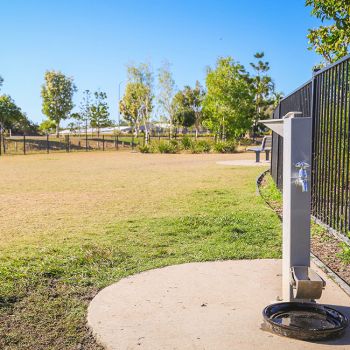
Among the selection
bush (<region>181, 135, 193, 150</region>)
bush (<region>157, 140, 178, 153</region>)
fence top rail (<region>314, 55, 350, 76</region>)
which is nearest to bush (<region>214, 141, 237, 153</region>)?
bush (<region>181, 135, 193, 150</region>)

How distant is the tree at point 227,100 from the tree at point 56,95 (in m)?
29.2

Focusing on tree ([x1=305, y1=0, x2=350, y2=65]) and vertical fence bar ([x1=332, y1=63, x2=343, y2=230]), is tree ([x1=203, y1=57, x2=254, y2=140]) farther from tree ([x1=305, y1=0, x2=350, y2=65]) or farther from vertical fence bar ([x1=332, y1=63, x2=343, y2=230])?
vertical fence bar ([x1=332, y1=63, x2=343, y2=230])

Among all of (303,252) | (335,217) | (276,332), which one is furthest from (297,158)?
(335,217)

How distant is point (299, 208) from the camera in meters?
3.51

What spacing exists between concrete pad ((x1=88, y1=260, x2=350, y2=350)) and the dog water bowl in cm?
6

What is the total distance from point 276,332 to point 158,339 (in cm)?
79

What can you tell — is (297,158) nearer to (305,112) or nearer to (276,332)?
(276,332)

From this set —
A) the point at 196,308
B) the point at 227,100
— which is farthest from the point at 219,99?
the point at 196,308

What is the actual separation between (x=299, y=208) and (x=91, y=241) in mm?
3684

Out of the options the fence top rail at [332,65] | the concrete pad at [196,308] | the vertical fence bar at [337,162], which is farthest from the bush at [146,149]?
the concrete pad at [196,308]

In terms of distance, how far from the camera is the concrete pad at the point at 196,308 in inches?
130

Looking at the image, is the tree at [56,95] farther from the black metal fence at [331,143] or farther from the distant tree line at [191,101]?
the black metal fence at [331,143]

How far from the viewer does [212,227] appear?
7.30 meters

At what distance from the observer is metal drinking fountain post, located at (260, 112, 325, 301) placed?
3.43 metres
